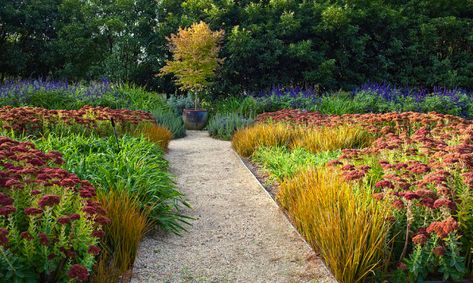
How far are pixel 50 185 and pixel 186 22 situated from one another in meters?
13.6

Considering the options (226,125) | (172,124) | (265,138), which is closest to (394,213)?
(265,138)

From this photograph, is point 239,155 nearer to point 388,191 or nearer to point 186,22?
point 388,191

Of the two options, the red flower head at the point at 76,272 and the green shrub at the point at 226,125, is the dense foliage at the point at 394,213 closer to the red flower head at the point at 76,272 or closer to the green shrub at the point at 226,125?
the red flower head at the point at 76,272

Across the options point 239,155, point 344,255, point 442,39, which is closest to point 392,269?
point 344,255

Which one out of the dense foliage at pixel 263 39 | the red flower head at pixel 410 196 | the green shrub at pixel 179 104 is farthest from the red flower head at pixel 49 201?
the dense foliage at pixel 263 39

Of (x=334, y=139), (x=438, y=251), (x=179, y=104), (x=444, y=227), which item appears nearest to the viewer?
(x=444, y=227)

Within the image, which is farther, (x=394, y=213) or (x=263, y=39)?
(x=263, y=39)

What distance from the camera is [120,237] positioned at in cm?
364

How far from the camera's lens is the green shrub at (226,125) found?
430 inches

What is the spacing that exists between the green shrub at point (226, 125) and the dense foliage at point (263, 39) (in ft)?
15.4

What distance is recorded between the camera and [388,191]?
3.45 meters

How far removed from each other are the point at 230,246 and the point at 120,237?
1020mm

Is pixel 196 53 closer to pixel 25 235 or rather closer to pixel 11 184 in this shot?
pixel 11 184

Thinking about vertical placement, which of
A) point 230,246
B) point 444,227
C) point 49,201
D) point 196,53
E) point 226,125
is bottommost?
point 230,246
